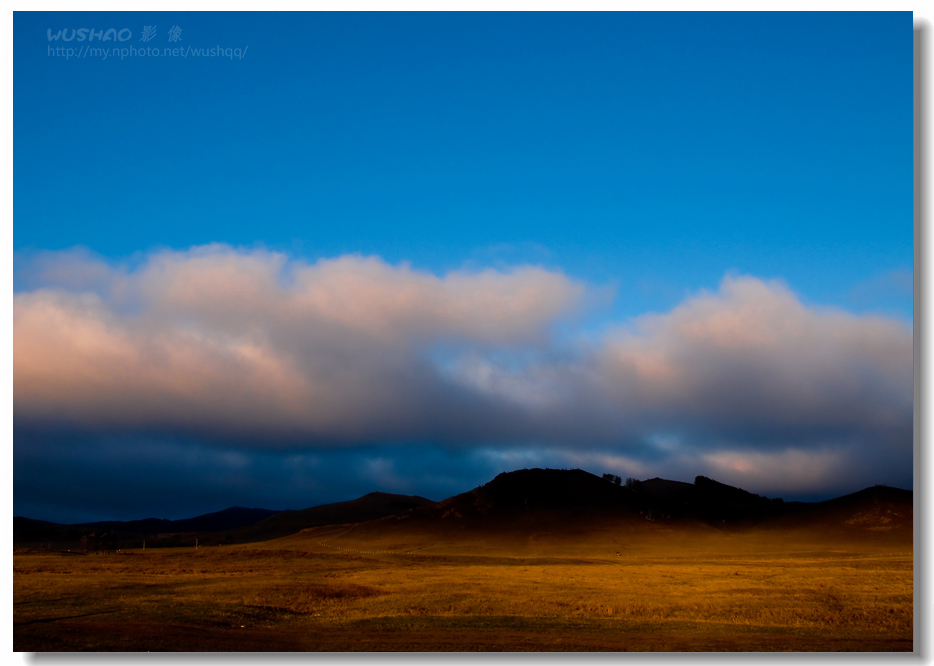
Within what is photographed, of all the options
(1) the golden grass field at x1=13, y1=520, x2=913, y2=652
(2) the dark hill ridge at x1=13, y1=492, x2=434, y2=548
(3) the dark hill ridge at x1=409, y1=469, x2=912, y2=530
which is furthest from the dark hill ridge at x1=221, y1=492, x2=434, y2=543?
(1) the golden grass field at x1=13, y1=520, x2=913, y2=652

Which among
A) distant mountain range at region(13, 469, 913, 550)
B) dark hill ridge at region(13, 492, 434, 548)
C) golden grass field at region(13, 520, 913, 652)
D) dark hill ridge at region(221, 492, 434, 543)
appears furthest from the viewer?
dark hill ridge at region(221, 492, 434, 543)

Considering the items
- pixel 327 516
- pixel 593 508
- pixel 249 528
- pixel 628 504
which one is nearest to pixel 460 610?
pixel 593 508

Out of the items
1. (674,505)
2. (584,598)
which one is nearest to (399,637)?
(584,598)

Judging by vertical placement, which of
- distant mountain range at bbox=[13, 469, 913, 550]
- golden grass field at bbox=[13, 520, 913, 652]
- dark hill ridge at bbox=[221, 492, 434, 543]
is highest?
golden grass field at bbox=[13, 520, 913, 652]

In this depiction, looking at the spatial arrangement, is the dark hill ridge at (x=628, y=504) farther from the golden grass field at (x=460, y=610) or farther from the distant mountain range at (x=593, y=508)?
the golden grass field at (x=460, y=610)

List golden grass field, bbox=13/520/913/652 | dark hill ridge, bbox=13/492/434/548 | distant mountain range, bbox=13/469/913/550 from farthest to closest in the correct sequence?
dark hill ridge, bbox=13/492/434/548 < distant mountain range, bbox=13/469/913/550 < golden grass field, bbox=13/520/913/652

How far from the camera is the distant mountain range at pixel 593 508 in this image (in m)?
111

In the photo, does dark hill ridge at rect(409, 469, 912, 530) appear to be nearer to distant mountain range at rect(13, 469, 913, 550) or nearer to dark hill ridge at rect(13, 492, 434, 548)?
distant mountain range at rect(13, 469, 913, 550)

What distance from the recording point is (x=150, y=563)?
2466 inches

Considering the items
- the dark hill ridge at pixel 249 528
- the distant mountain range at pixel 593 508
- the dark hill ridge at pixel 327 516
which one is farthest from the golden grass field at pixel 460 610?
the dark hill ridge at pixel 327 516

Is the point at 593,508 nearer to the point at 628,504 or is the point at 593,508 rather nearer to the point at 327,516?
the point at 628,504

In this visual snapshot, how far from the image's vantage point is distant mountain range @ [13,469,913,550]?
111 metres

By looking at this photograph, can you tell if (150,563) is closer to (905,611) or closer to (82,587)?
(82,587)

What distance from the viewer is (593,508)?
419 feet
